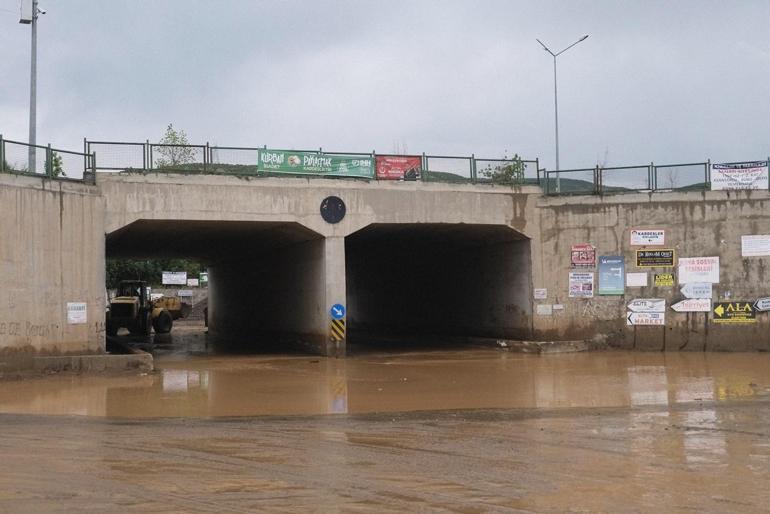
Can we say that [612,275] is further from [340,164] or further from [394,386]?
[394,386]

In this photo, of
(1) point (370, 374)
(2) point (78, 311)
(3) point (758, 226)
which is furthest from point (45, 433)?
(3) point (758, 226)

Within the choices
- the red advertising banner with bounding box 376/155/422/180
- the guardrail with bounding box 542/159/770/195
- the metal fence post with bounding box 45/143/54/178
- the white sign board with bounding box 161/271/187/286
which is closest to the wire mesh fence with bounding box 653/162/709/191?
the guardrail with bounding box 542/159/770/195

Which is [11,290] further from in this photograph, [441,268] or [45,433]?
[441,268]

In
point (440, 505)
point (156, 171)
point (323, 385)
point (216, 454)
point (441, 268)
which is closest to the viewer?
point (440, 505)

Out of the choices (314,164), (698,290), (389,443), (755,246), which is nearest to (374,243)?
(314,164)

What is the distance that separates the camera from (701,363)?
23125 millimetres

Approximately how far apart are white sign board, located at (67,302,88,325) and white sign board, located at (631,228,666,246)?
1834 cm

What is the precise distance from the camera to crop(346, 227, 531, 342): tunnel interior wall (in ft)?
96.6

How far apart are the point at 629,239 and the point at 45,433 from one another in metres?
22.0

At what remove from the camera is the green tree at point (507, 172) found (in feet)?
92.4

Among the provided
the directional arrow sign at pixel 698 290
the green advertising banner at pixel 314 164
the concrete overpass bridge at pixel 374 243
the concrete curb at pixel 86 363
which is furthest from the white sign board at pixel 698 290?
the concrete curb at pixel 86 363

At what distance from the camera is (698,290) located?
27.6 meters

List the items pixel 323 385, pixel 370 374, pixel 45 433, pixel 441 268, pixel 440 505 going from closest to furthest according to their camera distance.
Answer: pixel 440 505
pixel 45 433
pixel 323 385
pixel 370 374
pixel 441 268

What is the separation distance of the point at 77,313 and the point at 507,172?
1535 cm
